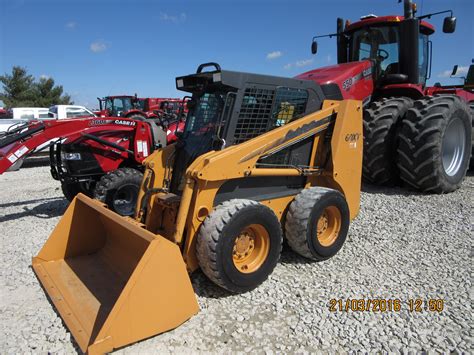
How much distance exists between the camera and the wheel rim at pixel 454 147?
6186 mm

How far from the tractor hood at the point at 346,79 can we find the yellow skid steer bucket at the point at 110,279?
3326 millimetres

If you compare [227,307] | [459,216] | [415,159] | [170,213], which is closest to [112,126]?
[170,213]

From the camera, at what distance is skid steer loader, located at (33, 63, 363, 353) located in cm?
262

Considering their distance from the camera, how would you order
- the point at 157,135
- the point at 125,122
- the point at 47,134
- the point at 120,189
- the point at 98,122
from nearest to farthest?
the point at 47,134, the point at 120,189, the point at 98,122, the point at 125,122, the point at 157,135

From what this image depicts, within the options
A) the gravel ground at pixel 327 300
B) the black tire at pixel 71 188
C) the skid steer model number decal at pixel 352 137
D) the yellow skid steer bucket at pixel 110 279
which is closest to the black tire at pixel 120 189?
the black tire at pixel 71 188

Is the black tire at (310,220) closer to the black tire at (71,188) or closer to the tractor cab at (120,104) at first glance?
the black tire at (71,188)

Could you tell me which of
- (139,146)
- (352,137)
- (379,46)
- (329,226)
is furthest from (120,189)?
(379,46)

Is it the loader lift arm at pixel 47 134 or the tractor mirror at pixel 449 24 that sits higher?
the tractor mirror at pixel 449 24

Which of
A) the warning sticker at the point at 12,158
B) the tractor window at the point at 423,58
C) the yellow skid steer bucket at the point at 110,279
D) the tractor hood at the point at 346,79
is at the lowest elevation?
the yellow skid steer bucket at the point at 110,279

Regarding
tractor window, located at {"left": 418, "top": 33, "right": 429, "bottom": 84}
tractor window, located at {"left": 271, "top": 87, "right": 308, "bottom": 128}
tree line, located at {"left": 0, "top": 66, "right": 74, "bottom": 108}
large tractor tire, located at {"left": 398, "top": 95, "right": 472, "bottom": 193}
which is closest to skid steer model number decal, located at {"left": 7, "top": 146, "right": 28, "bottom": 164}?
tractor window, located at {"left": 271, "top": 87, "right": 308, "bottom": 128}

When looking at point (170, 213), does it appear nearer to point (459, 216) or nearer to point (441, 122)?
point (459, 216)

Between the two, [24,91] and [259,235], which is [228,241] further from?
[24,91]
